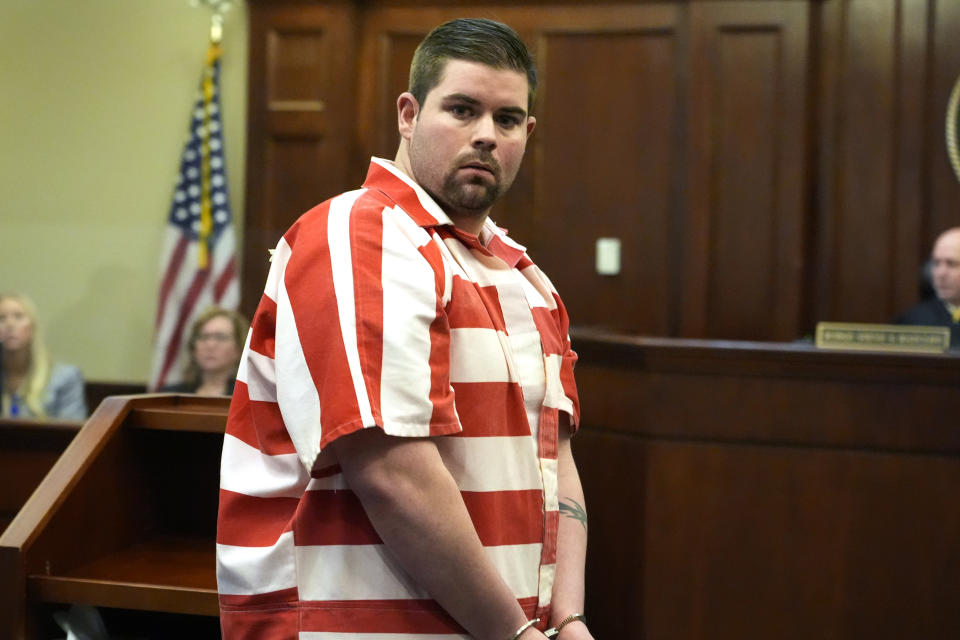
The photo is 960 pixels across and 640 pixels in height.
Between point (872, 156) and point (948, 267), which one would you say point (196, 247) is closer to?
point (872, 156)

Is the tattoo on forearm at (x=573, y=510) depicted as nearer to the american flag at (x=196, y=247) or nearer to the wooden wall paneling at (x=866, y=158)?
the wooden wall paneling at (x=866, y=158)

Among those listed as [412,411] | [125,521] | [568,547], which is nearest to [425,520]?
[412,411]

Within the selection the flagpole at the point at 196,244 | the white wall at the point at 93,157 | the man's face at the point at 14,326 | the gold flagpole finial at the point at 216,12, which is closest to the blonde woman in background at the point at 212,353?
the man's face at the point at 14,326

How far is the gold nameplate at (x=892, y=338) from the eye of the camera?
3000 millimetres

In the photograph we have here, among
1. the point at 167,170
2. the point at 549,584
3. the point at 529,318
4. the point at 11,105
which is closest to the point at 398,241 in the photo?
the point at 529,318

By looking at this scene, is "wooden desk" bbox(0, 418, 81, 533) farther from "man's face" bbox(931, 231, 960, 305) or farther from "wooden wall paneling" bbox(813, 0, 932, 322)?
"wooden wall paneling" bbox(813, 0, 932, 322)

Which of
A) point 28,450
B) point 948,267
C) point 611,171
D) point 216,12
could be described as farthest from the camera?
point 216,12

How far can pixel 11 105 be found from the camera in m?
6.04

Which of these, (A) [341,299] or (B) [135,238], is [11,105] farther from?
(A) [341,299]

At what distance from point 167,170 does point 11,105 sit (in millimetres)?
967

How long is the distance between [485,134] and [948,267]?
3.50 m

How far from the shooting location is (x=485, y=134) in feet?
4.25

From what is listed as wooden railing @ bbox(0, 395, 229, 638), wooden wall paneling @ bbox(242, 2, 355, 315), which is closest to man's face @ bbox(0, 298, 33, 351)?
wooden wall paneling @ bbox(242, 2, 355, 315)

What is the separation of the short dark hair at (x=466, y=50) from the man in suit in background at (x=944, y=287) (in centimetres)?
337
